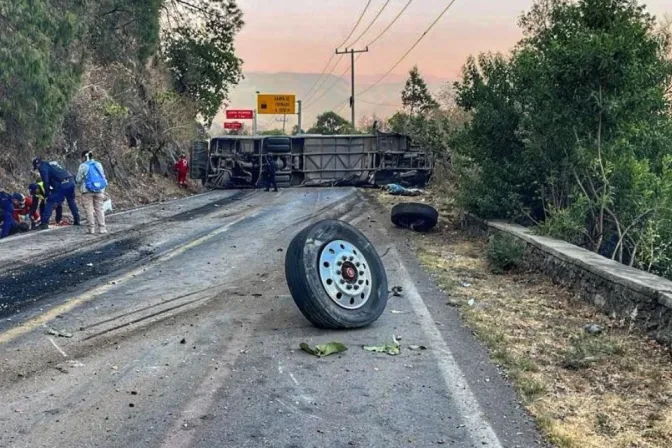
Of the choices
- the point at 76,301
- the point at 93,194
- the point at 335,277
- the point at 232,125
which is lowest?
the point at 76,301

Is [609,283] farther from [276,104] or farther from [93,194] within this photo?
[276,104]

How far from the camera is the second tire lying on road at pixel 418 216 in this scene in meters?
13.8

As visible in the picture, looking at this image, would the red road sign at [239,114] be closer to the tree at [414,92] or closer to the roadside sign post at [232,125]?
the roadside sign post at [232,125]

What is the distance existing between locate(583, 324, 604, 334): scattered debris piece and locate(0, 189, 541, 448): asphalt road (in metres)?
1.23

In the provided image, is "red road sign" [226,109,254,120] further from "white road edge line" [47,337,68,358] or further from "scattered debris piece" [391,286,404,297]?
"white road edge line" [47,337,68,358]

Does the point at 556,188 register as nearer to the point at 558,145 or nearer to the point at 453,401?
the point at 558,145

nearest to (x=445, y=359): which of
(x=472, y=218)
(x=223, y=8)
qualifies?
(x=472, y=218)

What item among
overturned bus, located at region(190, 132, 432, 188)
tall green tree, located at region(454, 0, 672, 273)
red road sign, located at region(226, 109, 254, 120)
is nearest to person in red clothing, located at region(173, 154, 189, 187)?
overturned bus, located at region(190, 132, 432, 188)

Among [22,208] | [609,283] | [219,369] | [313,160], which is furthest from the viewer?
[313,160]

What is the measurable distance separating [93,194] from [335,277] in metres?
8.16

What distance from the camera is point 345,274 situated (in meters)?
6.46

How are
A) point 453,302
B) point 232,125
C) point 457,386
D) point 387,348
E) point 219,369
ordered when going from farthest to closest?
point 232,125, point 453,302, point 387,348, point 219,369, point 457,386

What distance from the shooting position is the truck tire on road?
611cm

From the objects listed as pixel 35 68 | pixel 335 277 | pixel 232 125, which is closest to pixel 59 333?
pixel 335 277
